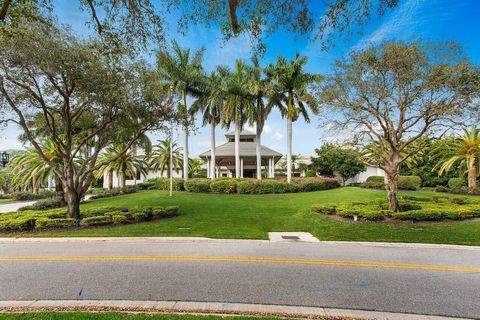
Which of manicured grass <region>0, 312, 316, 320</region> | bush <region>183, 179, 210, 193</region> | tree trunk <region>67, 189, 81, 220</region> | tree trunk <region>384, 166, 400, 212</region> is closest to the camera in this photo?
manicured grass <region>0, 312, 316, 320</region>

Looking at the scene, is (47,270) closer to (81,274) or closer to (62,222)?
(81,274)

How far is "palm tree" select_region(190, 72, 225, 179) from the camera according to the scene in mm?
28969

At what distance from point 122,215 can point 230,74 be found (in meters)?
21.0

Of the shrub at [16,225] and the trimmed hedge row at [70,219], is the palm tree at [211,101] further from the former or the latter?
the shrub at [16,225]

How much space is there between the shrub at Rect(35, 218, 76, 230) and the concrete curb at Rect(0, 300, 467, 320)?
26.8 feet

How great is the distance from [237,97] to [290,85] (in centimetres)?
561

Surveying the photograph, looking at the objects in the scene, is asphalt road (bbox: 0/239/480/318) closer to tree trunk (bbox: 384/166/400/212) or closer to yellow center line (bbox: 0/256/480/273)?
yellow center line (bbox: 0/256/480/273)

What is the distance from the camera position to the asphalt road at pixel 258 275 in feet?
16.0

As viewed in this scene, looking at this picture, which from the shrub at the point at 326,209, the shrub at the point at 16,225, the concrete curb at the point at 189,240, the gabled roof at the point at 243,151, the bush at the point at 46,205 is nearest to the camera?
the concrete curb at the point at 189,240

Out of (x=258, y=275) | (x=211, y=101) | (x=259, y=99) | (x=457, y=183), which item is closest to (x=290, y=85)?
(x=259, y=99)

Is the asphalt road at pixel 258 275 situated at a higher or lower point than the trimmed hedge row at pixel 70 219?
lower

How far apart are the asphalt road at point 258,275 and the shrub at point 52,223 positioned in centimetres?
300

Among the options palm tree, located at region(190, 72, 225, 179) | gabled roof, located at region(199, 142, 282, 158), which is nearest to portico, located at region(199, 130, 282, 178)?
gabled roof, located at region(199, 142, 282, 158)

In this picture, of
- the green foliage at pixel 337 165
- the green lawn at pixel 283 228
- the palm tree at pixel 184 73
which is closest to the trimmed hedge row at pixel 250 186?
the palm tree at pixel 184 73
